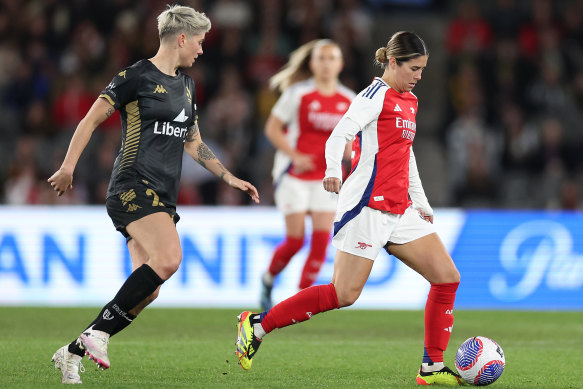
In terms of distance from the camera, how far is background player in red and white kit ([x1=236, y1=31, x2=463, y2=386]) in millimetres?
5938

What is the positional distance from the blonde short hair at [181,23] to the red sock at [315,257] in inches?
159

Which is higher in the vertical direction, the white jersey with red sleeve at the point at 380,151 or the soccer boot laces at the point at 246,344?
the white jersey with red sleeve at the point at 380,151

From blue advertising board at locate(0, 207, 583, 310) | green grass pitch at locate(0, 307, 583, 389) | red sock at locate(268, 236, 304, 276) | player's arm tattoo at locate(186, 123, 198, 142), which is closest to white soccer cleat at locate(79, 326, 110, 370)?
green grass pitch at locate(0, 307, 583, 389)

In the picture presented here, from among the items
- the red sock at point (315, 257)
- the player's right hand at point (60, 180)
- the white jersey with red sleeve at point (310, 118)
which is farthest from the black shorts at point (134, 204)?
the white jersey with red sleeve at point (310, 118)

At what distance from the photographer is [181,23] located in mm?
5934

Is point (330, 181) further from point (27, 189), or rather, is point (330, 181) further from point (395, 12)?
A: point (395, 12)

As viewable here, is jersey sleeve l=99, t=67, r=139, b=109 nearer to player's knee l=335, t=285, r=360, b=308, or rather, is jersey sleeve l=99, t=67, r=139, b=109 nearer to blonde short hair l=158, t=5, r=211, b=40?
blonde short hair l=158, t=5, r=211, b=40

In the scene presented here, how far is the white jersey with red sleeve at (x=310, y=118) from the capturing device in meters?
9.79

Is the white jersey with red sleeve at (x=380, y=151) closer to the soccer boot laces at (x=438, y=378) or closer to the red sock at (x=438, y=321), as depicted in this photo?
the red sock at (x=438, y=321)

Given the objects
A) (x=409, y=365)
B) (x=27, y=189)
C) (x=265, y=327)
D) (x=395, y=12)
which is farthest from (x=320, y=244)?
(x=395, y=12)

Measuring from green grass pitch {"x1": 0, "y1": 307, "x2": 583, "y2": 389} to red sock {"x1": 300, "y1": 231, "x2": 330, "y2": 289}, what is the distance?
0.44 m

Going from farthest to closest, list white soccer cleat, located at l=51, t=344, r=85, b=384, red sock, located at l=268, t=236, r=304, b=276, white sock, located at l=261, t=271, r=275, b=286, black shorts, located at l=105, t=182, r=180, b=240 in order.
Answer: white sock, located at l=261, t=271, r=275, b=286 → red sock, located at l=268, t=236, r=304, b=276 → black shorts, located at l=105, t=182, r=180, b=240 → white soccer cleat, located at l=51, t=344, r=85, b=384

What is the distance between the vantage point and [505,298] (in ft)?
38.7

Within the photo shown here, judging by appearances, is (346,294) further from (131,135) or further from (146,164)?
(131,135)
